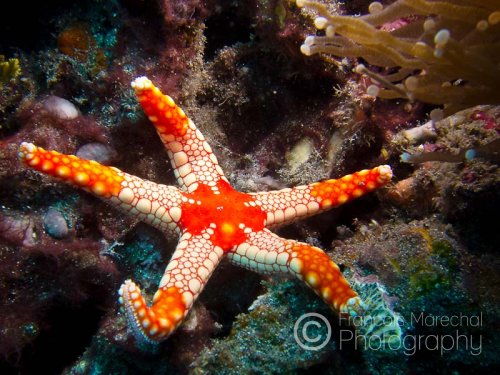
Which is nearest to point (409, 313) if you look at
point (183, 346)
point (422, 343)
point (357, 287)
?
point (422, 343)

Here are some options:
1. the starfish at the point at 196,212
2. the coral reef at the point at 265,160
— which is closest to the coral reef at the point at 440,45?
the coral reef at the point at 265,160

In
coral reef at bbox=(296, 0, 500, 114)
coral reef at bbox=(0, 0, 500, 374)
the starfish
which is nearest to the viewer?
coral reef at bbox=(296, 0, 500, 114)

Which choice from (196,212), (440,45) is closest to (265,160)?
(196,212)

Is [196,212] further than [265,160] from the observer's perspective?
No

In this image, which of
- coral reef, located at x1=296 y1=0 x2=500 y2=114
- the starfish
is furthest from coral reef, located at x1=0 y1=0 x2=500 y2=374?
the starfish

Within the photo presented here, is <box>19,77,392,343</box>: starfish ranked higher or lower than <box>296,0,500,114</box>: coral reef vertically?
lower

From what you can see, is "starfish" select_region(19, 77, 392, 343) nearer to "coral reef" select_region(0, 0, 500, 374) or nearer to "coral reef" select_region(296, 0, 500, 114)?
"coral reef" select_region(0, 0, 500, 374)

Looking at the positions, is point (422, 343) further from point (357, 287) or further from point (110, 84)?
point (110, 84)

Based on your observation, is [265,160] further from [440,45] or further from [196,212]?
[440,45]
